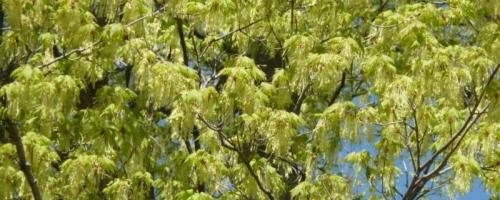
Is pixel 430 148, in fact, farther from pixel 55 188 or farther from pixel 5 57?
pixel 5 57

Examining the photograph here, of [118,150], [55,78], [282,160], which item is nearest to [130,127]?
[118,150]

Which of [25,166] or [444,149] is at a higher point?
[25,166]

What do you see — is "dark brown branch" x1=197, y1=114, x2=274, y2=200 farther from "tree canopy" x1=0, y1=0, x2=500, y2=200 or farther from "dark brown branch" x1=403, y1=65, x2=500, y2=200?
"dark brown branch" x1=403, y1=65, x2=500, y2=200

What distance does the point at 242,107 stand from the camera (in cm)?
816

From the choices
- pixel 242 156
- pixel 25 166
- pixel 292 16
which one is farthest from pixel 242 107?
pixel 25 166

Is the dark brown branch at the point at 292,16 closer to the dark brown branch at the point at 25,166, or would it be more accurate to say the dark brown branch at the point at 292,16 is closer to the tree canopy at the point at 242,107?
the tree canopy at the point at 242,107

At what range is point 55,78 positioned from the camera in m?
7.81

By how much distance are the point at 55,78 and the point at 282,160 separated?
2436 mm

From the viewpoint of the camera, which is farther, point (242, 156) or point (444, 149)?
point (242, 156)

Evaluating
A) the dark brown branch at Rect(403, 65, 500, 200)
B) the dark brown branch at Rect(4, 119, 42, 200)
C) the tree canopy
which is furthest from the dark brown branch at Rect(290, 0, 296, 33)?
the dark brown branch at Rect(4, 119, 42, 200)

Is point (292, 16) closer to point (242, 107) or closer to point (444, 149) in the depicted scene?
point (242, 107)

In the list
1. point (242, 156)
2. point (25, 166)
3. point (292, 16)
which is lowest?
point (242, 156)

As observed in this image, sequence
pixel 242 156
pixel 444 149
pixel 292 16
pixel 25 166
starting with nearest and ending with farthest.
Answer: pixel 25 166, pixel 444 149, pixel 242 156, pixel 292 16

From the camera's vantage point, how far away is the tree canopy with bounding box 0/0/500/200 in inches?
302
